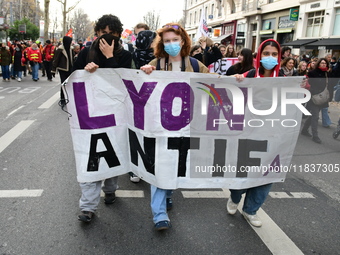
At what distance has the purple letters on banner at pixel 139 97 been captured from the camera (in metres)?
2.81

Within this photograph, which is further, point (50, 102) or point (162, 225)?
point (50, 102)

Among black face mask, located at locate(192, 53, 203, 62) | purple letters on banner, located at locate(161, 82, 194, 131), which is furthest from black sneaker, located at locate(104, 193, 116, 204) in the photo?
black face mask, located at locate(192, 53, 203, 62)

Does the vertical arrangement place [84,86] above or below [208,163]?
above

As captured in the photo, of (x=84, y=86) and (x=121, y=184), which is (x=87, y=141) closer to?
(x=84, y=86)

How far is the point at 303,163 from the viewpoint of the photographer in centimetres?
530

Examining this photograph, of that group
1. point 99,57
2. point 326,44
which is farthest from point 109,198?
point 326,44

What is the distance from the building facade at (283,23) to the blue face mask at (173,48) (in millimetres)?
8031

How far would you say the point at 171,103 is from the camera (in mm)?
2805

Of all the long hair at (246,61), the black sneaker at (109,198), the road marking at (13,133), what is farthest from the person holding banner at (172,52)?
the road marking at (13,133)

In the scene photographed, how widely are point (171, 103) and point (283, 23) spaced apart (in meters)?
27.1

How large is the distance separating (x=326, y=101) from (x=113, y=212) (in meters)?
5.91

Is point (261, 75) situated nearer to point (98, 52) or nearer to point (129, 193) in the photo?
point (98, 52)

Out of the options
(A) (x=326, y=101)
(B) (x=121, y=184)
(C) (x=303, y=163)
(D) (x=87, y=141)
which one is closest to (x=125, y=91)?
(D) (x=87, y=141)

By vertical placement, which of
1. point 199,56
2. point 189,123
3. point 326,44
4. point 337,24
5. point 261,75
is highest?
point 337,24
